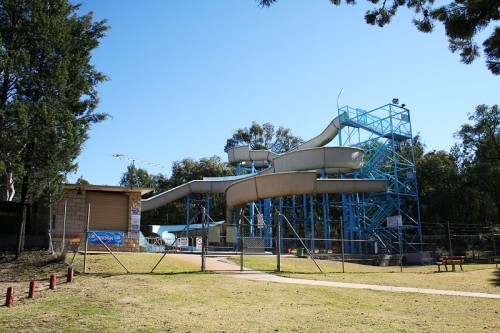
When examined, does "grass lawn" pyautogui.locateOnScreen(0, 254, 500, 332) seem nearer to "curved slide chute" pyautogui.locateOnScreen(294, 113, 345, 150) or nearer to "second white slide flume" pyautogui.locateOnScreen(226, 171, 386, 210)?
"second white slide flume" pyautogui.locateOnScreen(226, 171, 386, 210)

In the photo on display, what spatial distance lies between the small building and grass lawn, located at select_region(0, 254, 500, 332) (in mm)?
9588

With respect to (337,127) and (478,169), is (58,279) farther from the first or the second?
(478,169)

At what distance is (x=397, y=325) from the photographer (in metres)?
9.52

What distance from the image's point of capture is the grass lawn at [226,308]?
9.26 metres

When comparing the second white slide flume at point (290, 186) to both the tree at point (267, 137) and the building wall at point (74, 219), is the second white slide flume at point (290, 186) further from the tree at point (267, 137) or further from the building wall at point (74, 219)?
the tree at point (267, 137)

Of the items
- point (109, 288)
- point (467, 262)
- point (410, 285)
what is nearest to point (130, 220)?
point (109, 288)

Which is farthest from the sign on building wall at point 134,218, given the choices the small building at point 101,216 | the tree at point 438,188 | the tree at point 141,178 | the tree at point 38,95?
the tree at point 141,178

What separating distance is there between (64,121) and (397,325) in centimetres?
1743

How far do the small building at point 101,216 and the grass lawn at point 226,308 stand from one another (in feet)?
31.5

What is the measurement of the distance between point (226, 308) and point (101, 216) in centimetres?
1864

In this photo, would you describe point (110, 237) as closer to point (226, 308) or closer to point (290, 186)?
point (290, 186)

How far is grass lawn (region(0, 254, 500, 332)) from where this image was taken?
9258 millimetres

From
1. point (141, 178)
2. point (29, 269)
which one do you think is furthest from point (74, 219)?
point (141, 178)

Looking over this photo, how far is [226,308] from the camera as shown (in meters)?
11.2
